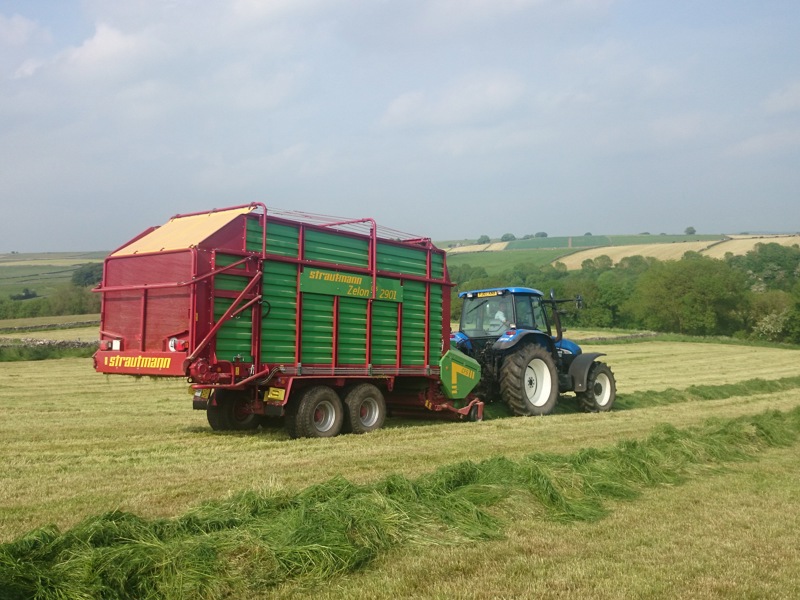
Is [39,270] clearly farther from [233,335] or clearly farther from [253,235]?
[233,335]

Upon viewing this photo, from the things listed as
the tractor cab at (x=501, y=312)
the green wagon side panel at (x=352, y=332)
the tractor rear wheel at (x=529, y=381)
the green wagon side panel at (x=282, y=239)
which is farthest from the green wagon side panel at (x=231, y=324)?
the tractor cab at (x=501, y=312)

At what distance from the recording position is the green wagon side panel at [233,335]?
9391 millimetres

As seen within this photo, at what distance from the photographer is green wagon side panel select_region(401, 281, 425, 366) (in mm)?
11945

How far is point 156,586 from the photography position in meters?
4.04

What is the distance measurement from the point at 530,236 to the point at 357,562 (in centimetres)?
11281

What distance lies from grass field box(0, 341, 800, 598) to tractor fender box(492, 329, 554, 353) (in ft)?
4.83

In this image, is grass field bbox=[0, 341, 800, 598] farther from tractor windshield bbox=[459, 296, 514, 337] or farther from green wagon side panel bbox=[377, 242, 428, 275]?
green wagon side panel bbox=[377, 242, 428, 275]

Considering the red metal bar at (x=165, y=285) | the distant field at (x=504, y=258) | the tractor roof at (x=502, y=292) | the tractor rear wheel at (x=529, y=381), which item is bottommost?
the tractor rear wheel at (x=529, y=381)

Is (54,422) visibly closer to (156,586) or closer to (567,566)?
(156,586)

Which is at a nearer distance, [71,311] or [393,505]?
[393,505]

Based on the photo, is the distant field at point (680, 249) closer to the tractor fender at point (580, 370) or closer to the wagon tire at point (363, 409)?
the tractor fender at point (580, 370)

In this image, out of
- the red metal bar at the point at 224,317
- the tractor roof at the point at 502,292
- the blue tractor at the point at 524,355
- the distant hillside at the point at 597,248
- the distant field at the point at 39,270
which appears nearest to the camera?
the red metal bar at the point at 224,317

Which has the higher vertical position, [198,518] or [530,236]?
[530,236]

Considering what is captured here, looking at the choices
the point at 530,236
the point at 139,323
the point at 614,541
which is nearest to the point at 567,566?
the point at 614,541
